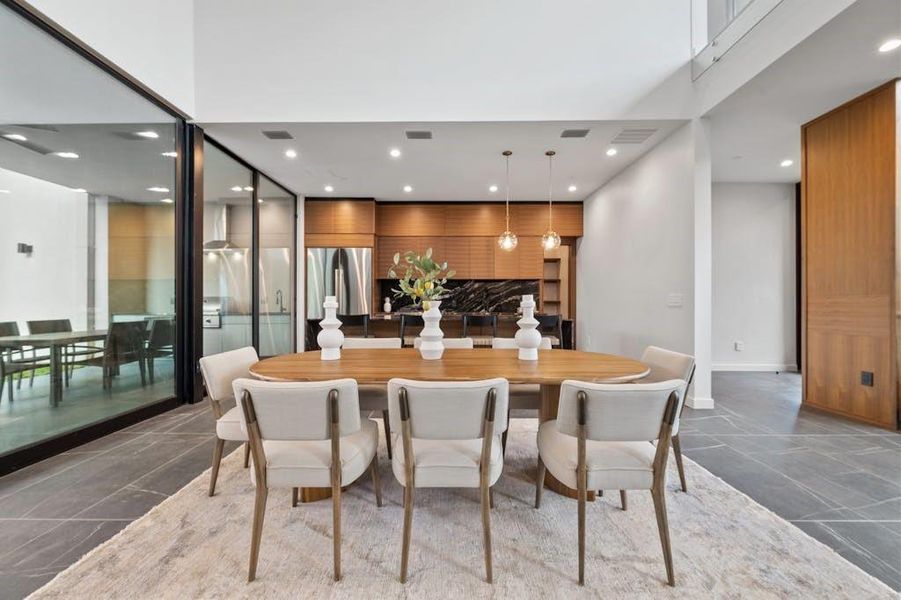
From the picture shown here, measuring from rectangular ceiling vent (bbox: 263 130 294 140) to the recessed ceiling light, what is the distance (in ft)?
16.3

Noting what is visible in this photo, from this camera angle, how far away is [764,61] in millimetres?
2787

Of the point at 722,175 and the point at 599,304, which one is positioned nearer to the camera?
the point at 722,175

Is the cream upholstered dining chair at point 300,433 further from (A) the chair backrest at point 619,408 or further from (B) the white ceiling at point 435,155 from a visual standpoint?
(B) the white ceiling at point 435,155

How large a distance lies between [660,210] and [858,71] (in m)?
1.69

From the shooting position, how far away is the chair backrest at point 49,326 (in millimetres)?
2381

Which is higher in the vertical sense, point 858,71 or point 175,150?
point 858,71

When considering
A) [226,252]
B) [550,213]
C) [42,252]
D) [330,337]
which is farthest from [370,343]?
[550,213]

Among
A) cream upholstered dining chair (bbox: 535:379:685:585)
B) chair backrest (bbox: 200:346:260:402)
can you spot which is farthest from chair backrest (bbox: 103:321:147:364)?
cream upholstered dining chair (bbox: 535:379:685:585)

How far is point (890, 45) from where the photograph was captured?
246 centimetres

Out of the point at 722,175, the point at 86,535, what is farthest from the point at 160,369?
the point at 722,175

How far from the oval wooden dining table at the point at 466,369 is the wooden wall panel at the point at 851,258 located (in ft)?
8.89

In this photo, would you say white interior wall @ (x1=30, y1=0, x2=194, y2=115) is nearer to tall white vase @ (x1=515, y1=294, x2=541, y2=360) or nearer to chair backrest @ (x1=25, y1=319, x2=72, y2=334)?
chair backrest @ (x1=25, y1=319, x2=72, y2=334)

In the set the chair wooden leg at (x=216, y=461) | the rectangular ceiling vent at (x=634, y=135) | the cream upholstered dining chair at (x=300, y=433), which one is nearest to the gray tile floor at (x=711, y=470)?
the chair wooden leg at (x=216, y=461)

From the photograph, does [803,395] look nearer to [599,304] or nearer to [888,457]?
[888,457]
